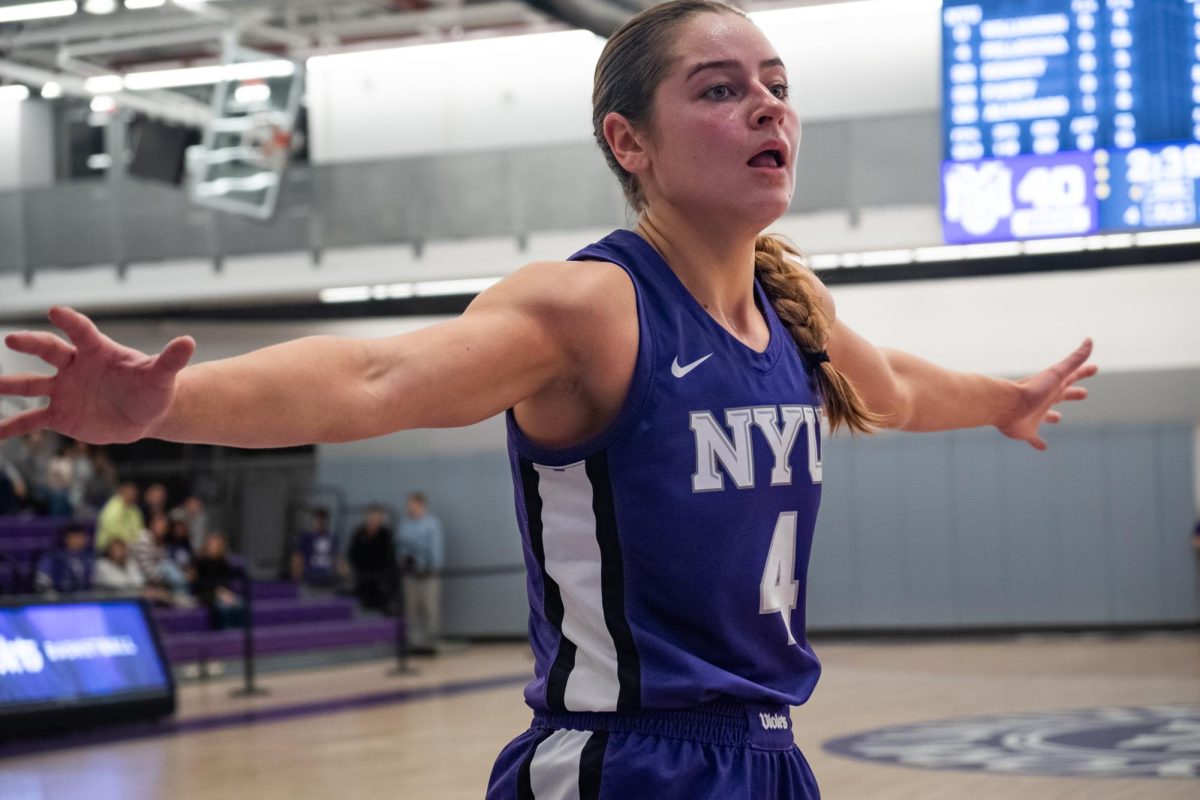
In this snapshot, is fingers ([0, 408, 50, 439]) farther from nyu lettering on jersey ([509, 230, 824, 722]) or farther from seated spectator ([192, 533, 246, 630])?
seated spectator ([192, 533, 246, 630])

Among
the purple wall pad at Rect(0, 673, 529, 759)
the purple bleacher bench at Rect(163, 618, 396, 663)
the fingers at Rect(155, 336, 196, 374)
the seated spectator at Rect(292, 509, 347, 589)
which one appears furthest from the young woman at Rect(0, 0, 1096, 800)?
the seated spectator at Rect(292, 509, 347, 589)

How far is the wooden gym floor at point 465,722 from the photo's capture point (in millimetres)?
7621

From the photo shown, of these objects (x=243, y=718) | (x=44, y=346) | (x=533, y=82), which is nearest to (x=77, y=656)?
(x=243, y=718)

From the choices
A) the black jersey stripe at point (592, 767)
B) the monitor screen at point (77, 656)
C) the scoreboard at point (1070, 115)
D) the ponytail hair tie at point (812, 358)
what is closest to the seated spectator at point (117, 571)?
the monitor screen at point (77, 656)

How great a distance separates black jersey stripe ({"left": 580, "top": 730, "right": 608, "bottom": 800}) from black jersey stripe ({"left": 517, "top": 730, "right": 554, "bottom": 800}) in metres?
0.09

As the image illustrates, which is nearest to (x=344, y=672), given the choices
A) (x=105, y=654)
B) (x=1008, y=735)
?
(x=105, y=654)

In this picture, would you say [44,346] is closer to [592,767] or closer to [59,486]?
[592,767]

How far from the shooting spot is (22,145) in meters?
22.5

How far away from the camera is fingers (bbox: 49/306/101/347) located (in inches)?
54.1

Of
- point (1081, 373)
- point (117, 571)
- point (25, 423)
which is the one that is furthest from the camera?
point (117, 571)

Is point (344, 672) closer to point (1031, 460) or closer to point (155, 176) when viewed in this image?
point (155, 176)

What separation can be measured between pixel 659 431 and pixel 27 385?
74 cm

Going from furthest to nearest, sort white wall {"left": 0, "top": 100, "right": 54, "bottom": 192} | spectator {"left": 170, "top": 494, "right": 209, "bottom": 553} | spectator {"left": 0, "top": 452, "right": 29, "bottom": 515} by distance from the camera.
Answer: white wall {"left": 0, "top": 100, "right": 54, "bottom": 192}, spectator {"left": 170, "top": 494, "right": 209, "bottom": 553}, spectator {"left": 0, "top": 452, "right": 29, "bottom": 515}

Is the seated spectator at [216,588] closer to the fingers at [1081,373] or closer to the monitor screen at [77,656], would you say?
the monitor screen at [77,656]
